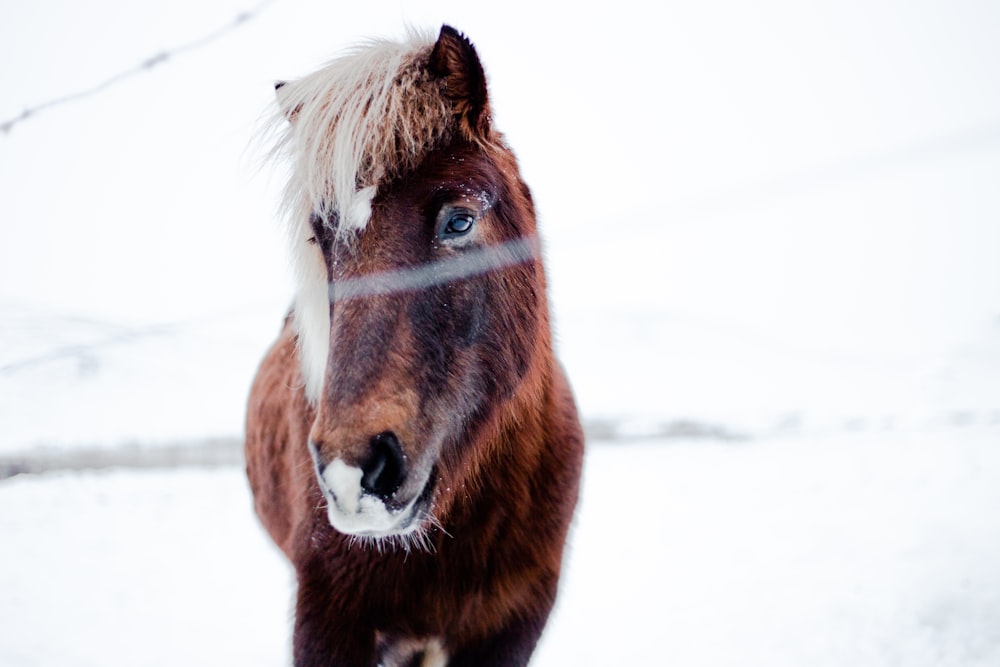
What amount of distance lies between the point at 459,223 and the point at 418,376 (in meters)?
0.41

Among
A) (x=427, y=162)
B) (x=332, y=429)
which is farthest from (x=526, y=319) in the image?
(x=332, y=429)

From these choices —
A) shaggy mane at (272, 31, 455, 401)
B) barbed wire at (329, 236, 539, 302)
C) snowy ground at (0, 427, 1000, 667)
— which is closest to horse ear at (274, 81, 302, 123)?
shaggy mane at (272, 31, 455, 401)

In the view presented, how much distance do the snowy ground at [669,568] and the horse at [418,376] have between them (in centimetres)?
72

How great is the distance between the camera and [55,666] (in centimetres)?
328

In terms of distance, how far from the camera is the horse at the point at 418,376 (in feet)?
4.50

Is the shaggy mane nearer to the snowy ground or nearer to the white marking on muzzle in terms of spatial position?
the white marking on muzzle

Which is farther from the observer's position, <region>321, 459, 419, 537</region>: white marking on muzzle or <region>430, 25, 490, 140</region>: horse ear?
<region>430, 25, 490, 140</region>: horse ear

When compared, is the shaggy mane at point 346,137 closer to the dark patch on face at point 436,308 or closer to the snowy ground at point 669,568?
the dark patch on face at point 436,308

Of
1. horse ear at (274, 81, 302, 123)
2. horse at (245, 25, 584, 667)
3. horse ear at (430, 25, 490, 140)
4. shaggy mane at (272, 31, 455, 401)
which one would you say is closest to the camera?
horse at (245, 25, 584, 667)

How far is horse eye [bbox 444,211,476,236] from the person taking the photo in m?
1.58

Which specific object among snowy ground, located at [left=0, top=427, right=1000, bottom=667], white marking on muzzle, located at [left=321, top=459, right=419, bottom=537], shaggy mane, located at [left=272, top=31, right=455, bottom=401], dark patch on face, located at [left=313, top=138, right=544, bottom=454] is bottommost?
snowy ground, located at [left=0, top=427, right=1000, bottom=667]

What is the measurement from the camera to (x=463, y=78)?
5.53 ft

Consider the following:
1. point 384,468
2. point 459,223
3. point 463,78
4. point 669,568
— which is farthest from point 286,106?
point 669,568

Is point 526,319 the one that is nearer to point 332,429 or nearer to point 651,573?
point 332,429
